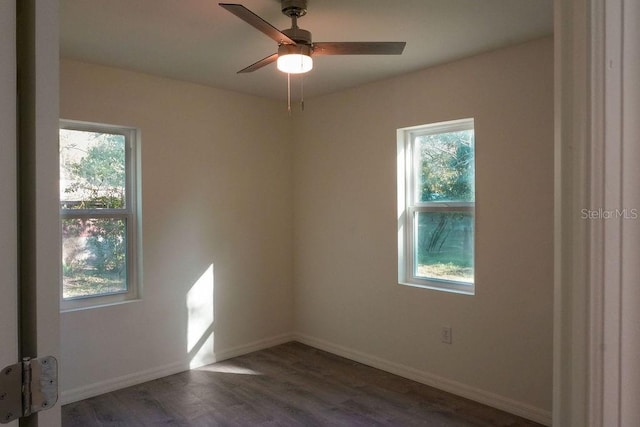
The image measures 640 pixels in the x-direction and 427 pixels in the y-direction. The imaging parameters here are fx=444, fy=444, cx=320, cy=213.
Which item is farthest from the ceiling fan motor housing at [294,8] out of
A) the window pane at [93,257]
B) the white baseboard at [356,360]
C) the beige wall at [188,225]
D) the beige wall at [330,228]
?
the white baseboard at [356,360]

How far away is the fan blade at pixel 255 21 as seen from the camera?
1.85m

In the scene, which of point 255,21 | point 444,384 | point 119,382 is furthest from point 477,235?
point 119,382

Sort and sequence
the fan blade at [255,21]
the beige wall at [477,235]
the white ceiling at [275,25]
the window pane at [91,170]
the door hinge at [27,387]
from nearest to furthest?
the door hinge at [27,387]
the fan blade at [255,21]
the white ceiling at [275,25]
the beige wall at [477,235]
the window pane at [91,170]

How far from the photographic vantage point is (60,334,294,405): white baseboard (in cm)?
327

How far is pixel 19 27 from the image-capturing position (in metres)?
0.74

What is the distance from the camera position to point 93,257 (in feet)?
11.5

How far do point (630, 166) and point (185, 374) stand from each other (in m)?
3.83

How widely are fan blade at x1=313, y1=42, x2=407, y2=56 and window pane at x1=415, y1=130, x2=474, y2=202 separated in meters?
1.34

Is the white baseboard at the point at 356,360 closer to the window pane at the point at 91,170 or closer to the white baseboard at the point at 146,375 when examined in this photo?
the white baseboard at the point at 146,375

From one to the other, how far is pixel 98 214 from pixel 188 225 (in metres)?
0.72

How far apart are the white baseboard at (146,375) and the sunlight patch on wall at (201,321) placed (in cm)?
9

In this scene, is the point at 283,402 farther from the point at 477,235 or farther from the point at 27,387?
the point at 27,387

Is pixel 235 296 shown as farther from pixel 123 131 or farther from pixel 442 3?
pixel 442 3

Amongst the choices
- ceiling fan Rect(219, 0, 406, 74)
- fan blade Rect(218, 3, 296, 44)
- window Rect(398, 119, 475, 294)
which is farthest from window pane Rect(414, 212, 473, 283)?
fan blade Rect(218, 3, 296, 44)
